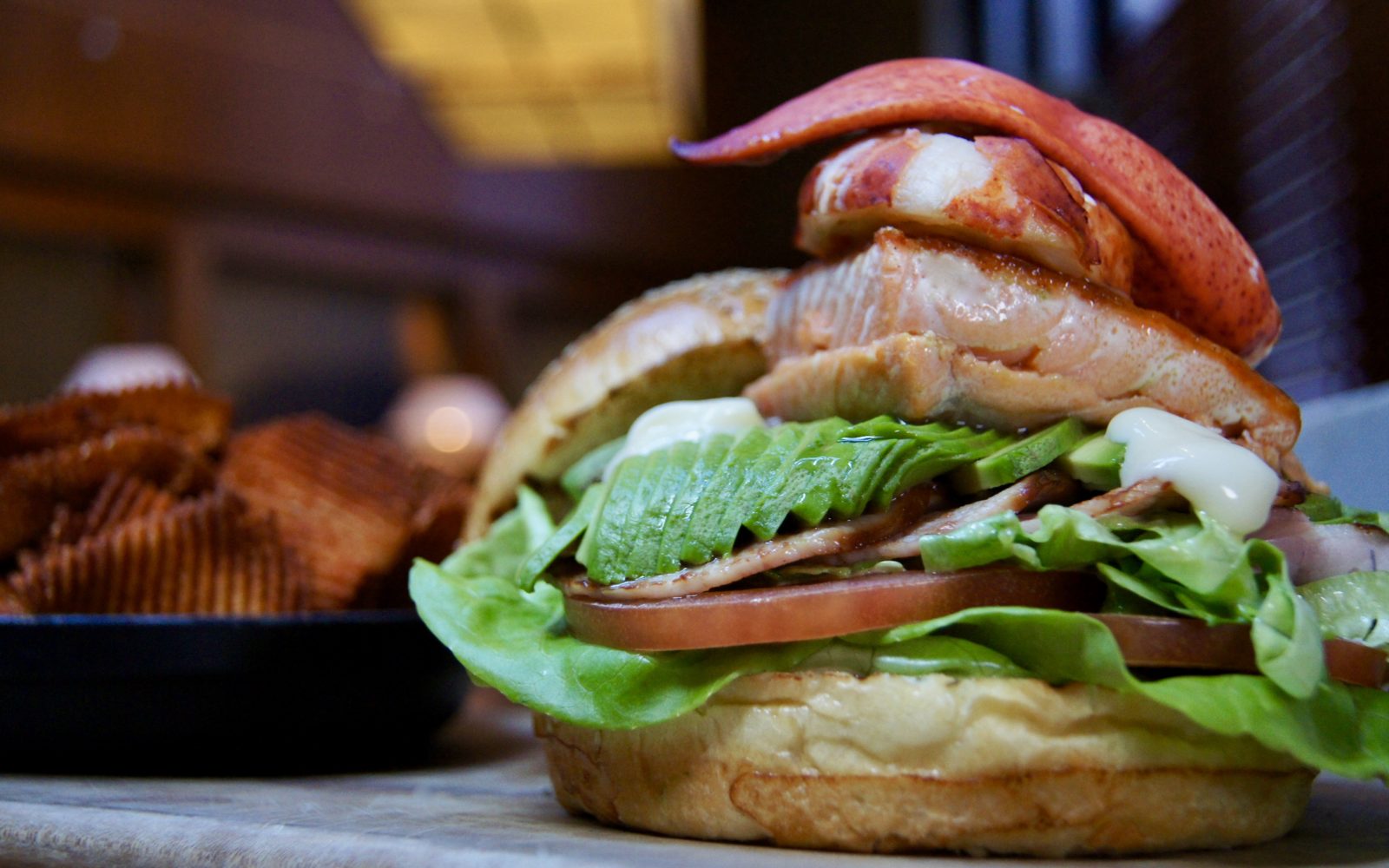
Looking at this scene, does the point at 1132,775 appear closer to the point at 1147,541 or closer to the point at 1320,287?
the point at 1147,541

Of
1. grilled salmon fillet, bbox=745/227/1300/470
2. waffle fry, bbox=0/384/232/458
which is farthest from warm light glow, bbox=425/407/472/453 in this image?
grilled salmon fillet, bbox=745/227/1300/470

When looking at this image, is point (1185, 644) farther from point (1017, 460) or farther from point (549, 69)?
point (549, 69)

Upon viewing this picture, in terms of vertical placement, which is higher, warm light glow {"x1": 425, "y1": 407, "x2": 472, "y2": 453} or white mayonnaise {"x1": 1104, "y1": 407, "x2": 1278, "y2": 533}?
warm light glow {"x1": 425, "y1": 407, "x2": 472, "y2": 453}

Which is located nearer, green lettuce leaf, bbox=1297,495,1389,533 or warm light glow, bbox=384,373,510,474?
green lettuce leaf, bbox=1297,495,1389,533

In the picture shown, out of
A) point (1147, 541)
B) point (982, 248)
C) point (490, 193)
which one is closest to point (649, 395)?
point (982, 248)

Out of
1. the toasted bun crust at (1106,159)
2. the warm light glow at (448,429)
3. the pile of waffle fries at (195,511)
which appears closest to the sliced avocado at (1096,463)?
the toasted bun crust at (1106,159)

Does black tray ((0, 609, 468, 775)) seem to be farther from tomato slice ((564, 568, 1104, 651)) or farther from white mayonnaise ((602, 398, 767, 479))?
tomato slice ((564, 568, 1104, 651))
